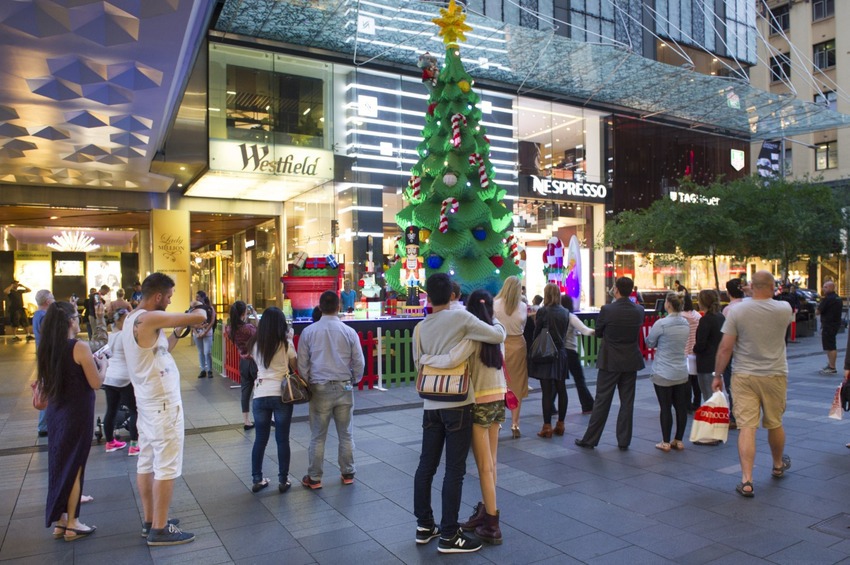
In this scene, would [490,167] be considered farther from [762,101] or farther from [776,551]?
[762,101]

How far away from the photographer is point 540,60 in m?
24.5

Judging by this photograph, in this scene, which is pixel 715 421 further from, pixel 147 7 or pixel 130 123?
pixel 130 123

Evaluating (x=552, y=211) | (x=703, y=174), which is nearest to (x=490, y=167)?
(x=552, y=211)

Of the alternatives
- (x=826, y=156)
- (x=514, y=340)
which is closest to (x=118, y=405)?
(x=514, y=340)

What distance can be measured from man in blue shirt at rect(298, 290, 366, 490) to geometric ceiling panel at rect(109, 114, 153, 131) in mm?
9305

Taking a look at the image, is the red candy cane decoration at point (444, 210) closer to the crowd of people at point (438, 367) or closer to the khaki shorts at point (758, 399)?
the crowd of people at point (438, 367)

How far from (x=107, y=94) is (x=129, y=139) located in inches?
141

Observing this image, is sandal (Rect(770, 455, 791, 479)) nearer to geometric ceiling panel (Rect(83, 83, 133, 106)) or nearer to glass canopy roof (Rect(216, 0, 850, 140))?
geometric ceiling panel (Rect(83, 83, 133, 106))

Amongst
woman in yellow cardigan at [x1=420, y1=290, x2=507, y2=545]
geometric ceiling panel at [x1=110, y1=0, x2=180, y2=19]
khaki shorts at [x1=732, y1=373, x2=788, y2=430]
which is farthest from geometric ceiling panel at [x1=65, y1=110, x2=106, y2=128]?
khaki shorts at [x1=732, y1=373, x2=788, y2=430]

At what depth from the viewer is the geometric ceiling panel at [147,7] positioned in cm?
788

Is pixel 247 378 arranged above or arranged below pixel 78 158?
below

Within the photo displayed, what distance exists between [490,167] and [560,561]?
11264 mm

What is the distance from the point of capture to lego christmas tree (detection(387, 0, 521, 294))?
45.3 feet

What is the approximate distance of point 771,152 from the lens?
38688 millimetres
